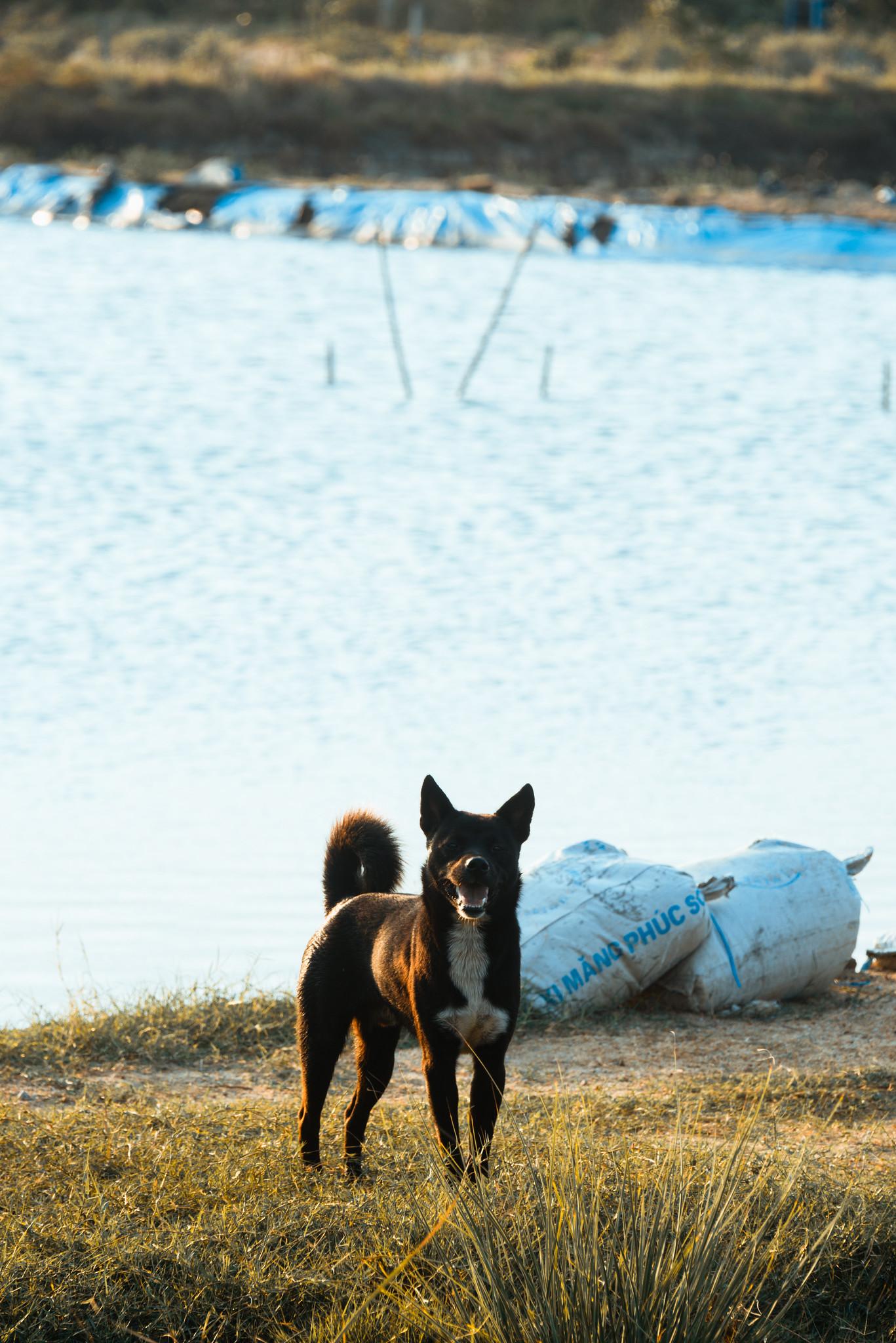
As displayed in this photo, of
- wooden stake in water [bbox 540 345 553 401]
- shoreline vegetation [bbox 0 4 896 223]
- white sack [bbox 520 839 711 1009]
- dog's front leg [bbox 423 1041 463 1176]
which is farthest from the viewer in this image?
shoreline vegetation [bbox 0 4 896 223]

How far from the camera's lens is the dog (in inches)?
146

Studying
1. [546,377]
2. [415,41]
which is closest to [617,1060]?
[546,377]

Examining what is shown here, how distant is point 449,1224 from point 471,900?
0.68 metres

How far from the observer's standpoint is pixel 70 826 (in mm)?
8055

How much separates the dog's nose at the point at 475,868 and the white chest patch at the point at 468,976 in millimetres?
151

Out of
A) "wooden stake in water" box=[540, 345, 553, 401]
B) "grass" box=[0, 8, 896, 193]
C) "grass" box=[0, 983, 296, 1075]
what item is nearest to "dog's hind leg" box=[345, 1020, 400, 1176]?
"grass" box=[0, 983, 296, 1075]

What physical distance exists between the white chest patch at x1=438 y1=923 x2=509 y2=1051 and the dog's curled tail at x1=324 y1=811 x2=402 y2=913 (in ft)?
2.24

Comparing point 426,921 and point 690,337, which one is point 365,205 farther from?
point 426,921

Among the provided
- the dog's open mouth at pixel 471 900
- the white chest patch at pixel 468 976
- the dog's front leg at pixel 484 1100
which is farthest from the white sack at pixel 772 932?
the dog's open mouth at pixel 471 900

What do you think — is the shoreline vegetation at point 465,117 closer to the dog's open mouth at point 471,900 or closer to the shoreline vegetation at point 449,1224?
the shoreline vegetation at point 449,1224

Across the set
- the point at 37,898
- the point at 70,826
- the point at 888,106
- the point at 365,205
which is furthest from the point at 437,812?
the point at 888,106

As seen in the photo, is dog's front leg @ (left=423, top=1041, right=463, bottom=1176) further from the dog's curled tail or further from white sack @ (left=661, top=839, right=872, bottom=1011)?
white sack @ (left=661, top=839, right=872, bottom=1011)

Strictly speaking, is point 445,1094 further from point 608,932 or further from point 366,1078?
point 608,932

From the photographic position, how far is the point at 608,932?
19.8 ft
